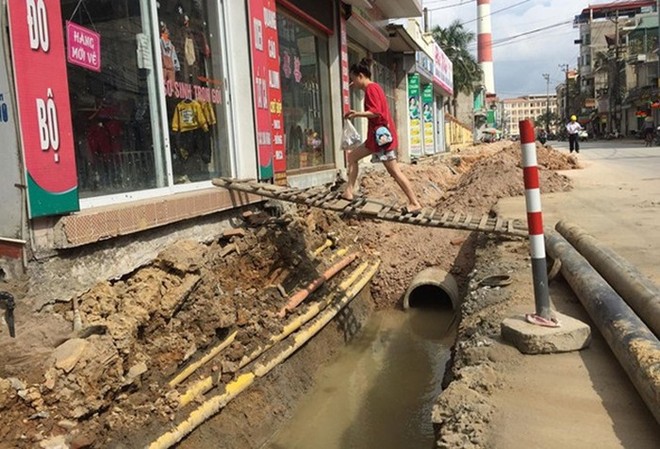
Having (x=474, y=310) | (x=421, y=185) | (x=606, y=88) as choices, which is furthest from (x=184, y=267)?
(x=606, y=88)

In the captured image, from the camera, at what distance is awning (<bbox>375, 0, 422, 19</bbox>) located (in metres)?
14.7

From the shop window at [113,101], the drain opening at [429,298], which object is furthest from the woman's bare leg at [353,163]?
the drain opening at [429,298]

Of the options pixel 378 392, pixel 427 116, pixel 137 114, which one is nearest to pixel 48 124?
pixel 137 114

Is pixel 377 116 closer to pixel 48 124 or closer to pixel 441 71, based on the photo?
pixel 48 124

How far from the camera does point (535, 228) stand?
3652 mm

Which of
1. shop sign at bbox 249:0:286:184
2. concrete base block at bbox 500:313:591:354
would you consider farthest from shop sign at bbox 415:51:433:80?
concrete base block at bbox 500:313:591:354

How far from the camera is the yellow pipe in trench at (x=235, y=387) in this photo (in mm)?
3365

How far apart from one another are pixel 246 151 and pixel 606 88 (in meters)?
71.0

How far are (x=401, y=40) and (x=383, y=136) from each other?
481 inches

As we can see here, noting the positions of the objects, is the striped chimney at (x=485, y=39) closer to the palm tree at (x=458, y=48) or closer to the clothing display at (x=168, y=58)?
the palm tree at (x=458, y=48)

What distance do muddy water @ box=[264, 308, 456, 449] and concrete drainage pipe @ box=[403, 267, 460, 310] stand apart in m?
0.34

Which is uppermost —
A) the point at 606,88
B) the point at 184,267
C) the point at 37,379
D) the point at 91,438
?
the point at 606,88

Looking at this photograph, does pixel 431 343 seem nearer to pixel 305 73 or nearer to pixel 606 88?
pixel 305 73

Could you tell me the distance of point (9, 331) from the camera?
3416 millimetres
